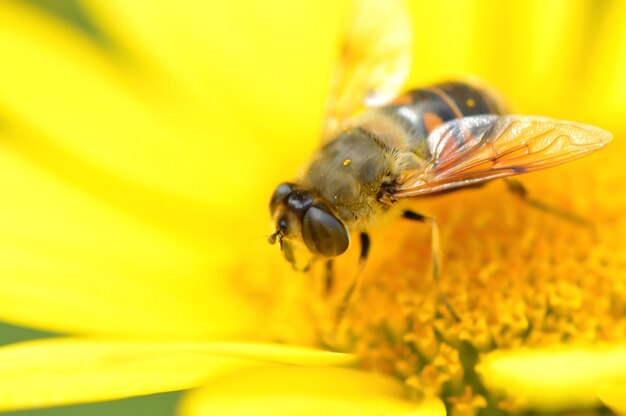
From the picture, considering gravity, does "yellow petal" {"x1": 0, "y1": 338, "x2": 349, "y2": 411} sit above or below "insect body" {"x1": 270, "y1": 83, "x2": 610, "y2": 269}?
below

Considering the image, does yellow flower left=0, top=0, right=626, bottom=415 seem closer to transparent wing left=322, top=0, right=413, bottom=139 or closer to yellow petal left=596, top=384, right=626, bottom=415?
yellow petal left=596, top=384, right=626, bottom=415

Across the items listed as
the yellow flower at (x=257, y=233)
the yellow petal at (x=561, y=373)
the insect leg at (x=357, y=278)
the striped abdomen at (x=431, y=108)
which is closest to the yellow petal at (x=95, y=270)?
the yellow flower at (x=257, y=233)

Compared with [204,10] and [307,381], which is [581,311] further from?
[204,10]

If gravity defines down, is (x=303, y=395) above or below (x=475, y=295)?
below

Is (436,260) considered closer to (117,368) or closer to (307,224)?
(307,224)

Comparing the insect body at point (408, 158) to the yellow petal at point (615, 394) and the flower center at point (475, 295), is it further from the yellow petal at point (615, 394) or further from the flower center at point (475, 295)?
the yellow petal at point (615, 394)

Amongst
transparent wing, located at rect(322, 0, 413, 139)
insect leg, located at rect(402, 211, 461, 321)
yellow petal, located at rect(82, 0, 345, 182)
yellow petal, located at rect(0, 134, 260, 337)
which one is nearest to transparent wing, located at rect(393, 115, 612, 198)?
insect leg, located at rect(402, 211, 461, 321)

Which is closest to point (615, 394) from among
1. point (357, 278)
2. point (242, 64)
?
point (357, 278)
